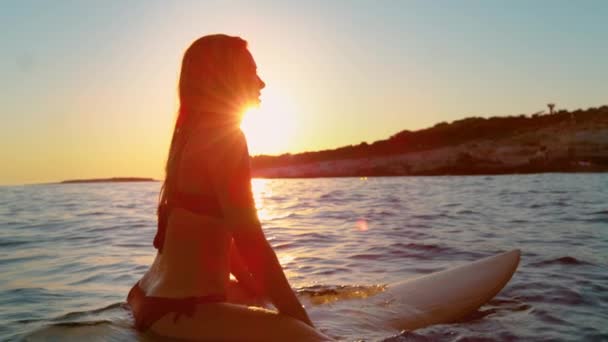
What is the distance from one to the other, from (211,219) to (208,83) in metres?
0.74

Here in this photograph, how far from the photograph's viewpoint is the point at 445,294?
16.7ft

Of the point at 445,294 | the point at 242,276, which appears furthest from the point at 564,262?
the point at 242,276

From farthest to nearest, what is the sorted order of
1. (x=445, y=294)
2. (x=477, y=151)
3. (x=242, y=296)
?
(x=477, y=151) → (x=445, y=294) → (x=242, y=296)

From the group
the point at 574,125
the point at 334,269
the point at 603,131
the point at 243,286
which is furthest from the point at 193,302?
the point at 574,125

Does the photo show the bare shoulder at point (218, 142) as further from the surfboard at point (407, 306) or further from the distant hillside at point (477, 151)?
the distant hillside at point (477, 151)

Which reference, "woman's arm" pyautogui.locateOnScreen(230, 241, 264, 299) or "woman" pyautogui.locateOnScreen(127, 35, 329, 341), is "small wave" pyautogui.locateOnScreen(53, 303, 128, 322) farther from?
"woman" pyautogui.locateOnScreen(127, 35, 329, 341)

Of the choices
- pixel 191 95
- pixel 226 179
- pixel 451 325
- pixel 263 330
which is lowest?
pixel 451 325

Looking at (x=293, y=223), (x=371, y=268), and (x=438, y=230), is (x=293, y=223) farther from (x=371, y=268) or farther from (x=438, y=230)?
(x=371, y=268)

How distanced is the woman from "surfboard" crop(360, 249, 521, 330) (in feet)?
5.56

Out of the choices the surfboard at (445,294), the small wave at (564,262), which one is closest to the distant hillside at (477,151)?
the small wave at (564,262)

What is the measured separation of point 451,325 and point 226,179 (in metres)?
2.63

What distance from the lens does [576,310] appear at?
503cm

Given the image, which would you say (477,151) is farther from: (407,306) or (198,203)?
(198,203)

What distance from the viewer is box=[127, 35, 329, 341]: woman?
9.96 ft
